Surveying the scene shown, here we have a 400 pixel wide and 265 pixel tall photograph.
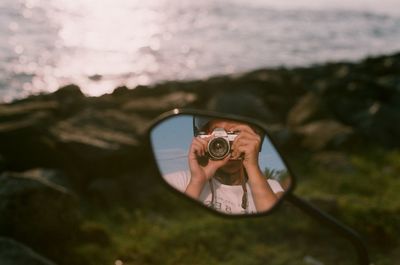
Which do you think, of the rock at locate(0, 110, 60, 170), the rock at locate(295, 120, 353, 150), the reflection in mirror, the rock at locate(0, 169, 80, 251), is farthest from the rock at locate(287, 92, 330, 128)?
the reflection in mirror

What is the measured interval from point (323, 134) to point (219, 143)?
8130 mm

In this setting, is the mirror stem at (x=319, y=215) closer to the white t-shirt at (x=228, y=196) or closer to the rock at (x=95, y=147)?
the white t-shirt at (x=228, y=196)

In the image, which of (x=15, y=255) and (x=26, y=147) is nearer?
(x=15, y=255)

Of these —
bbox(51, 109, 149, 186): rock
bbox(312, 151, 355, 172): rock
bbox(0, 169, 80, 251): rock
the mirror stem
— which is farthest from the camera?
bbox(312, 151, 355, 172): rock

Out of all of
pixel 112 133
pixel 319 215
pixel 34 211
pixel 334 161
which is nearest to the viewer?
pixel 319 215

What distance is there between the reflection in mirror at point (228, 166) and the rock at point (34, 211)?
3761 millimetres

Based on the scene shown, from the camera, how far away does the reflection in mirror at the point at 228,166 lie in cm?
150

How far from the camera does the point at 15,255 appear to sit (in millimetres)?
3838

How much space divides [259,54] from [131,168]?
11.2 meters

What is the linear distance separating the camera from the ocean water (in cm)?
1214

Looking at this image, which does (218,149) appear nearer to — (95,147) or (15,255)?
(15,255)

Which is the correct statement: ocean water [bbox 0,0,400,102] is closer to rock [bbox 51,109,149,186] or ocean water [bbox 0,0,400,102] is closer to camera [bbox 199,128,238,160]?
rock [bbox 51,109,149,186]

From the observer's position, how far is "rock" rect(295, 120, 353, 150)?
363 inches

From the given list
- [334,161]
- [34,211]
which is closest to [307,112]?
[334,161]
